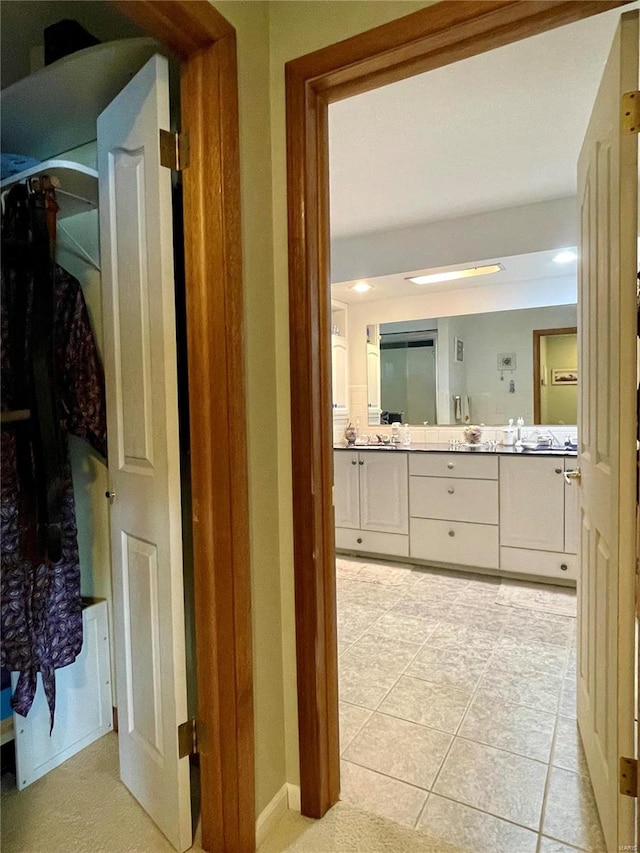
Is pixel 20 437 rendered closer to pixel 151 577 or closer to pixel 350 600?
pixel 151 577

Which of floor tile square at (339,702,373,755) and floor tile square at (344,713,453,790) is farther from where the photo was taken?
floor tile square at (339,702,373,755)

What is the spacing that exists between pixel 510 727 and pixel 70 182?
243 centimetres

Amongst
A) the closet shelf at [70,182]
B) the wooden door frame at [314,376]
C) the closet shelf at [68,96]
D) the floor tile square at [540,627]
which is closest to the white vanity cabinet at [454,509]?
the floor tile square at [540,627]

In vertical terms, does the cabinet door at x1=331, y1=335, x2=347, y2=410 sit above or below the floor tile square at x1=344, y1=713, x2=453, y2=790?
above

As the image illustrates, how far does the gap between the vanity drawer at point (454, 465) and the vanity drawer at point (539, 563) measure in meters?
0.52

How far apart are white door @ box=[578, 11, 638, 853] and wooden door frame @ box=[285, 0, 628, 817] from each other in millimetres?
489

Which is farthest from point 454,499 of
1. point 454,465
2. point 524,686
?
point 524,686

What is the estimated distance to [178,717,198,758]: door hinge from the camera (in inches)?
48.2

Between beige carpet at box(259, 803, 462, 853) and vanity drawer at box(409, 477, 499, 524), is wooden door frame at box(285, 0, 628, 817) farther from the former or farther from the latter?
vanity drawer at box(409, 477, 499, 524)

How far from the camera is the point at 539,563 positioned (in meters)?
3.08

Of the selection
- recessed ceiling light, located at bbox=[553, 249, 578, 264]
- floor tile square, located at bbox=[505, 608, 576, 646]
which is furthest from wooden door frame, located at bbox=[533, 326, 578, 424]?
floor tile square, located at bbox=[505, 608, 576, 646]

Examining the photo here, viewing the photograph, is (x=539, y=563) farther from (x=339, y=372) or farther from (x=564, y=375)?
(x=339, y=372)

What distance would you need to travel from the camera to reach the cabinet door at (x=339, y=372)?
163 inches

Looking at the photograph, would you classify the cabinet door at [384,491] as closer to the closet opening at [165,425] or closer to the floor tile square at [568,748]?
the floor tile square at [568,748]
